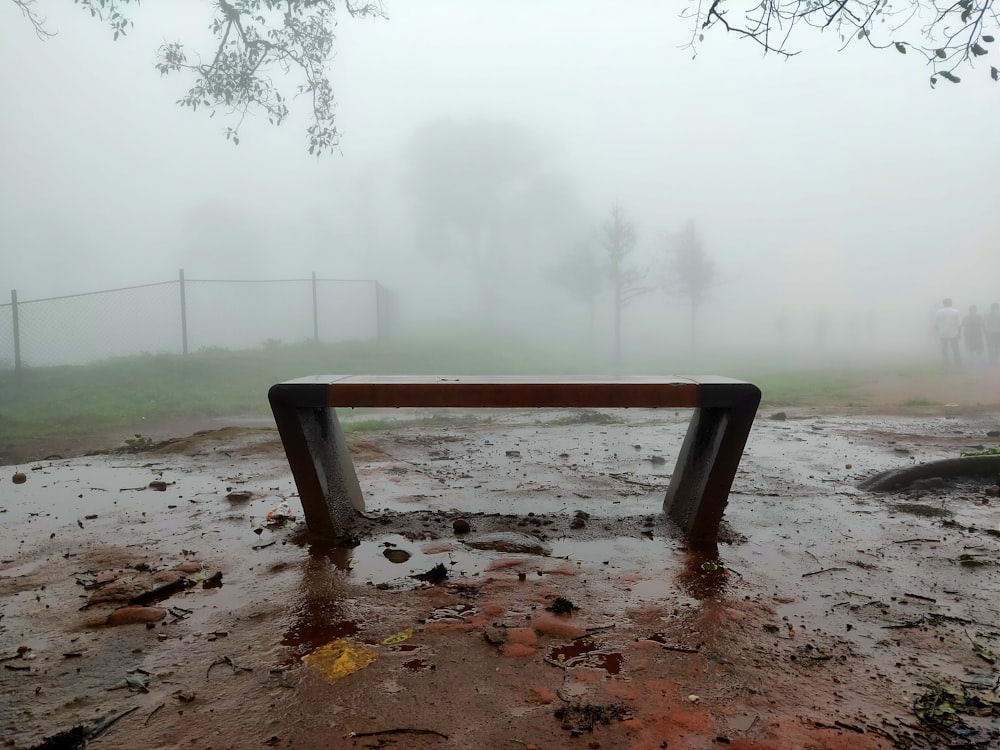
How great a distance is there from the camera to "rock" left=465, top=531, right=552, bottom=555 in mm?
2785

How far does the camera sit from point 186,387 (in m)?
11.8

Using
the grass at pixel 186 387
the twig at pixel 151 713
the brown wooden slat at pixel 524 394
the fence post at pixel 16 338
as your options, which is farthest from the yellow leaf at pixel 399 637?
the fence post at pixel 16 338

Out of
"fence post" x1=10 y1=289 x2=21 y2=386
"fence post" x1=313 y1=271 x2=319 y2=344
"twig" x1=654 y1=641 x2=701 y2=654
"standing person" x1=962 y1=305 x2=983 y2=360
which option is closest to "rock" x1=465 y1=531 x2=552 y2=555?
"twig" x1=654 y1=641 x2=701 y2=654

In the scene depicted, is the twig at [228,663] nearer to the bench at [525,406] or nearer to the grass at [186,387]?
the bench at [525,406]

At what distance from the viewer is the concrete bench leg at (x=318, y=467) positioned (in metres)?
2.83

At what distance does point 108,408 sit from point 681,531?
9681 mm

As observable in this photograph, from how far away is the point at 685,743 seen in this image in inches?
56.0

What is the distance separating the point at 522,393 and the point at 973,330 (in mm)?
19483

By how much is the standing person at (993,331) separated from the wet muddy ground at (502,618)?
16827mm

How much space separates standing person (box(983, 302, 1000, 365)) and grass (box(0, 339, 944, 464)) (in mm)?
5374

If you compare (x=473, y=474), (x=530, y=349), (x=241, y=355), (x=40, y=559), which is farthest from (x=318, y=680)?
(x=530, y=349)

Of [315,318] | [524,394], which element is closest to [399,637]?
[524,394]

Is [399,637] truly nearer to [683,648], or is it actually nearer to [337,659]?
[337,659]

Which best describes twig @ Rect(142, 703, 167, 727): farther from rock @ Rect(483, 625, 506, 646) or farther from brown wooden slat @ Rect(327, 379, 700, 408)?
brown wooden slat @ Rect(327, 379, 700, 408)
